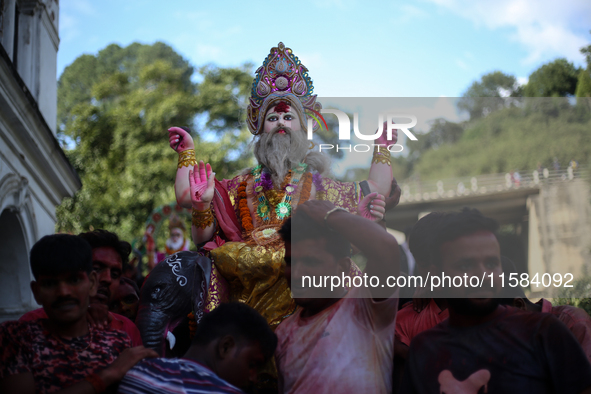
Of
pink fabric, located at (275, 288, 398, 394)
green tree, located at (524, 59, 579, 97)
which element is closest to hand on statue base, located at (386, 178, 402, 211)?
pink fabric, located at (275, 288, 398, 394)

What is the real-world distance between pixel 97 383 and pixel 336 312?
985 millimetres

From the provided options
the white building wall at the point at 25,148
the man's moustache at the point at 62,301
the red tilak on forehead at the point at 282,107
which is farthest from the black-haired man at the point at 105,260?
the white building wall at the point at 25,148

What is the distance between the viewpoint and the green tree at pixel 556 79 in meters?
6.45

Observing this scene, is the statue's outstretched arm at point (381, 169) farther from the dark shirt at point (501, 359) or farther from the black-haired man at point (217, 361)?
the black-haired man at point (217, 361)

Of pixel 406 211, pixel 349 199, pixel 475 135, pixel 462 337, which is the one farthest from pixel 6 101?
pixel 462 337

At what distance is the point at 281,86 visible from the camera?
404cm

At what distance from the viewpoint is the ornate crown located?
4.02 m

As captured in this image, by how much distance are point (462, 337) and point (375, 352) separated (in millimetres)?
359

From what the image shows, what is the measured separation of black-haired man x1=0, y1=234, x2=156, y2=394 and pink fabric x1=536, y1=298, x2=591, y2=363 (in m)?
1.80

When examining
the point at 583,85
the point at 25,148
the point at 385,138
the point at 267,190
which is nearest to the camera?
the point at 385,138

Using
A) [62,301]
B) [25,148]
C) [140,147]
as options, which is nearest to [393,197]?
[62,301]

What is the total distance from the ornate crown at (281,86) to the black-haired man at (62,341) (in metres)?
1.89

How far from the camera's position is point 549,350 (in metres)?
2.06

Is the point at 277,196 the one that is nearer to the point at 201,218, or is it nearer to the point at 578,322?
the point at 201,218
